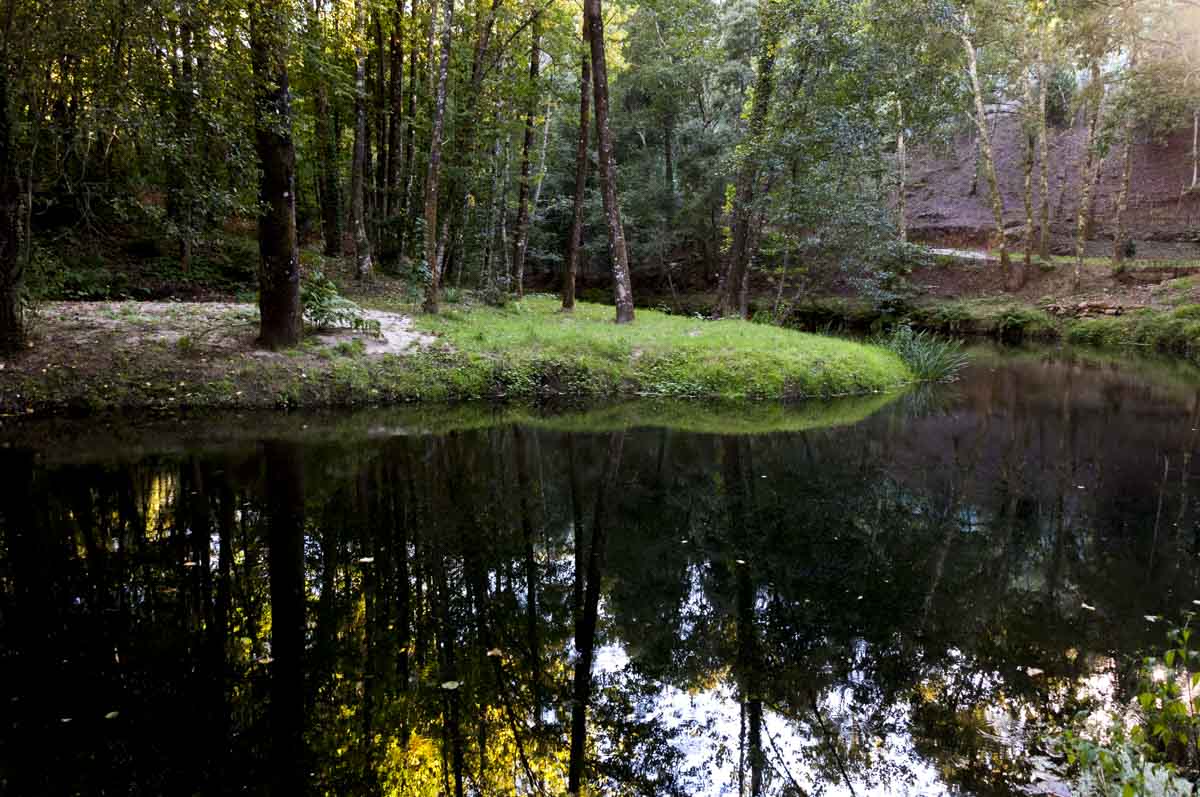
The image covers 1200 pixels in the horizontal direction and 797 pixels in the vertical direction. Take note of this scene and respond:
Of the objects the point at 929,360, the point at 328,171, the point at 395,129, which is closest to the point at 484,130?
the point at 395,129

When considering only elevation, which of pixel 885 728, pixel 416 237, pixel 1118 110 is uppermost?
pixel 1118 110

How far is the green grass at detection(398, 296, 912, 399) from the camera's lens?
13016 millimetres

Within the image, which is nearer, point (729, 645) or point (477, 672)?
point (477, 672)

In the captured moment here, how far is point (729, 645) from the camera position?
4.50 m

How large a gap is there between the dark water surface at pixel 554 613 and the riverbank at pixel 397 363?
175 cm

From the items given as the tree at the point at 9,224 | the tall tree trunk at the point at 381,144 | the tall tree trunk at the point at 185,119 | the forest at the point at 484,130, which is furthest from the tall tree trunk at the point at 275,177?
the tall tree trunk at the point at 381,144

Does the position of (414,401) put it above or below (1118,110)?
below

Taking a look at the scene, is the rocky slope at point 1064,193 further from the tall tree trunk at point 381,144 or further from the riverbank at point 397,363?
the tall tree trunk at point 381,144

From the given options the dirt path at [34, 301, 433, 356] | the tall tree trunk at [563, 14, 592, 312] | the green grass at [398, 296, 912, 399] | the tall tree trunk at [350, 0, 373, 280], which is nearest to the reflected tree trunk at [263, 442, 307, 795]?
the dirt path at [34, 301, 433, 356]

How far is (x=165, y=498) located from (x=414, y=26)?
16.9 m

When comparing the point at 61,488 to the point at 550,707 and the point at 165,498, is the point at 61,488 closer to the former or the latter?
the point at 165,498

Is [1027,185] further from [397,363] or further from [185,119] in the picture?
[185,119]

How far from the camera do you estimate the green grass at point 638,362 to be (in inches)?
512

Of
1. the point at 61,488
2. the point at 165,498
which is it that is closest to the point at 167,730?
the point at 165,498
